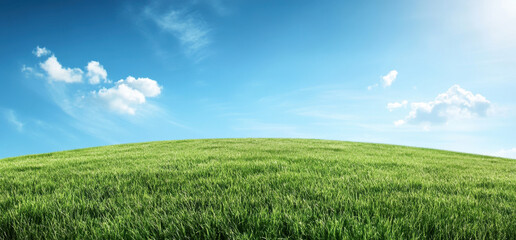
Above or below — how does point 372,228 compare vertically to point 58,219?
above

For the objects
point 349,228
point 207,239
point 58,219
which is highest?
point 349,228

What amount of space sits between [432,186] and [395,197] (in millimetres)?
1159

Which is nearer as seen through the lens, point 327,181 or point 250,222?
point 250,222

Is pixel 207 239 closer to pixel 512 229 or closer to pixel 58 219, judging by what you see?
pixel 58 219

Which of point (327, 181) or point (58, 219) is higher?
point (327, 181)

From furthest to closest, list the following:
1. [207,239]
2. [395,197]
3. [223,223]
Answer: [395,197], [223,223], [207,239]

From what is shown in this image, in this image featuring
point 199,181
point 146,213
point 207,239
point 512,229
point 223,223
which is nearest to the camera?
point 207,239

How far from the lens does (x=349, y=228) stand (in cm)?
188

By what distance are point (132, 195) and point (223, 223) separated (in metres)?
1.40

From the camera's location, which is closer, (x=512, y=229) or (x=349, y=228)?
(x=349, y=228)

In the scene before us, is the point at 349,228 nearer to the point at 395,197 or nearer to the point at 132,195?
the point at 395,197

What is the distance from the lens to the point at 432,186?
3441mm

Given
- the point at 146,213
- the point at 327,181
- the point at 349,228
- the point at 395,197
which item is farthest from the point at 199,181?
the point at 395,197

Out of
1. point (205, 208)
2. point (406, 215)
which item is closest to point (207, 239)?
point (205, 208)
